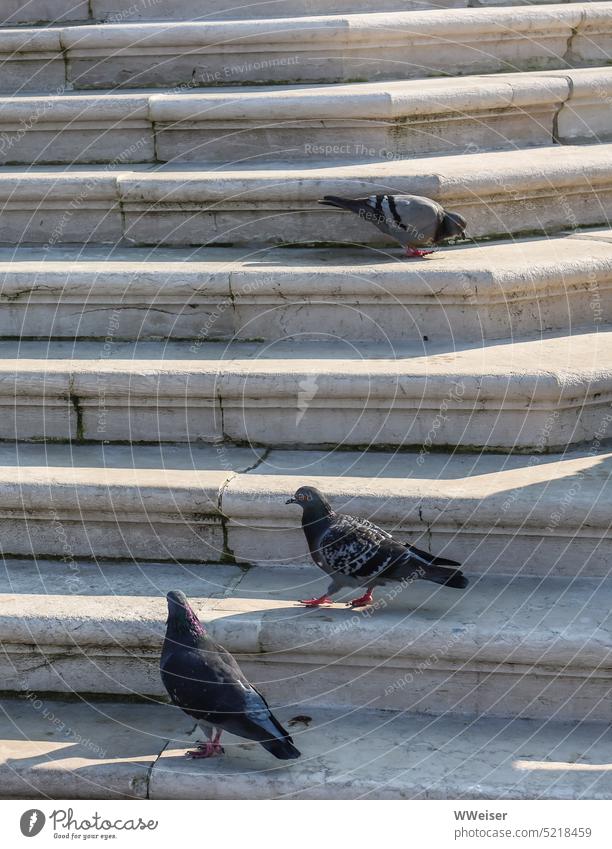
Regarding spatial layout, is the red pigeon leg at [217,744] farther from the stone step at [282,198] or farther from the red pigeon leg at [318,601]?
the stone step at [282,198]

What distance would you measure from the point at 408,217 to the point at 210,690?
254 centimetres

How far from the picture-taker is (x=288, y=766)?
3.59 metres

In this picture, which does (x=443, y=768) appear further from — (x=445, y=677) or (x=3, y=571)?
(x=3, y=571)

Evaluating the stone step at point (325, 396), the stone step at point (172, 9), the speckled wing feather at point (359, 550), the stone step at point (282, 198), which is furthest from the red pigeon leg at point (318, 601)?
the stone step at point (172, 9)

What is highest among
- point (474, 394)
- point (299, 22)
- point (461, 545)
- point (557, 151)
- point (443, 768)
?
point (299, 22)

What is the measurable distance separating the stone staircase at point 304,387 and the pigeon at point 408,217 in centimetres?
15

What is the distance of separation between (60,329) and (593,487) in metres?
2.55

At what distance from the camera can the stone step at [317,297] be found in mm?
5035

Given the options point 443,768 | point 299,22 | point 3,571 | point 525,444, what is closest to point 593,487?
point 525,444

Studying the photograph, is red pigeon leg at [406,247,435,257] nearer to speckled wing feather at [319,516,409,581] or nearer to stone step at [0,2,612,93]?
stone step at [0,2,612,93]

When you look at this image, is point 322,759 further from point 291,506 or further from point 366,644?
point 291,506

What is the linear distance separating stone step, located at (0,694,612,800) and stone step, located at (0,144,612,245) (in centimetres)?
259

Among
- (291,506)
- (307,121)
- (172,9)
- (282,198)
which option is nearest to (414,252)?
(282,198)

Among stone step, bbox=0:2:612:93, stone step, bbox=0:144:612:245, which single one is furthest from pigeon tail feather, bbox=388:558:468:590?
stone step, bbox=0:2:612:93
